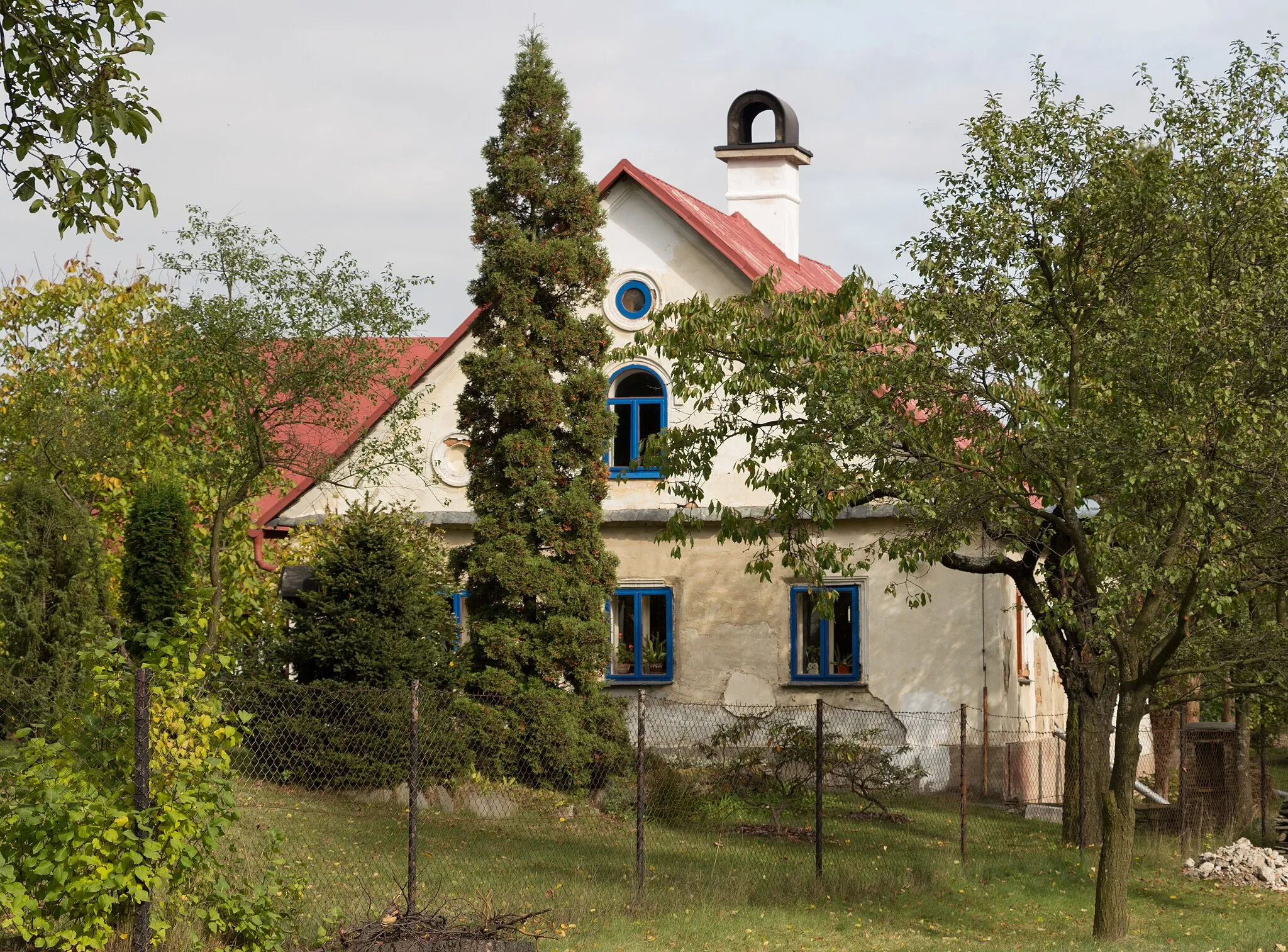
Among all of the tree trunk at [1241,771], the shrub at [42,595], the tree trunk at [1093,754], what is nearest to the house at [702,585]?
the tree trunk at [1241,771]

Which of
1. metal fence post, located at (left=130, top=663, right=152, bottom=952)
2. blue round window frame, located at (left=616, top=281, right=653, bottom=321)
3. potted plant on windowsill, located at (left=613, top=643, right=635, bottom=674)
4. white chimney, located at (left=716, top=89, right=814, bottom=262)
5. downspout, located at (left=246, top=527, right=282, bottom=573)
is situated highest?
white chimney, located at (left=716, top=89, right=814, bottom=262)

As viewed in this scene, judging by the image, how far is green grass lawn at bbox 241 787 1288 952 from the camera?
11023mm

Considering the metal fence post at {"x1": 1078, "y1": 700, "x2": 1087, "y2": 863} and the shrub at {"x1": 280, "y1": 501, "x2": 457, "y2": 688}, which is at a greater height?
the shrub at {"x1": 280, "y1": 501, "x2": 457, "y2": 688}

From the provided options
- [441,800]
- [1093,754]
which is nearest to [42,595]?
[441,800]

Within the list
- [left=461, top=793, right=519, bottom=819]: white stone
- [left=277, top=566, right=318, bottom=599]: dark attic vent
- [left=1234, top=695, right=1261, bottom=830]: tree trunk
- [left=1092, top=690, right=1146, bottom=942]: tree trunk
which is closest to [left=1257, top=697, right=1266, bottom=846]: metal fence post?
[left=1234, top=695, right=1261, bottom=830]: tree trunk

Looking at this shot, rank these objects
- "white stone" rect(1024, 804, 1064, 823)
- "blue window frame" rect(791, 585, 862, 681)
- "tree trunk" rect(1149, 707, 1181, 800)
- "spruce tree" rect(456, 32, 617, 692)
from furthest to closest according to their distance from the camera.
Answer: "tree trunk" rect(1149, 707, 1181, 800) < "blue window frame" rect(791, 585, 862, 681) < "white stone" rect(1024, 804, 1064, 823) < "spruce tree" rect(456, 32, 617, 692)

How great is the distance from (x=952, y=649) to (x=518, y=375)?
7.66m

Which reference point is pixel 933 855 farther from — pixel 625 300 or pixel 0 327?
pixel 0 327

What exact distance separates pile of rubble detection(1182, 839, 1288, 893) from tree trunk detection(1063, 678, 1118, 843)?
46.3 inches

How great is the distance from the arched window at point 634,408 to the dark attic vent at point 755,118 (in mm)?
6950

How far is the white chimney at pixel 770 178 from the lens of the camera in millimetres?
27266

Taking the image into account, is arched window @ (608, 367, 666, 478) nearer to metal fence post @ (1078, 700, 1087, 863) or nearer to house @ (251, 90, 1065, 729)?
house @ (251, 90, 1065, 729)

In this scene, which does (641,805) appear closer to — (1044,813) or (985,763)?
(1044,813)

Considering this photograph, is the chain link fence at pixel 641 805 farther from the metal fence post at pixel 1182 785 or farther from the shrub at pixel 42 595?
the shrub at pixel 42 595
